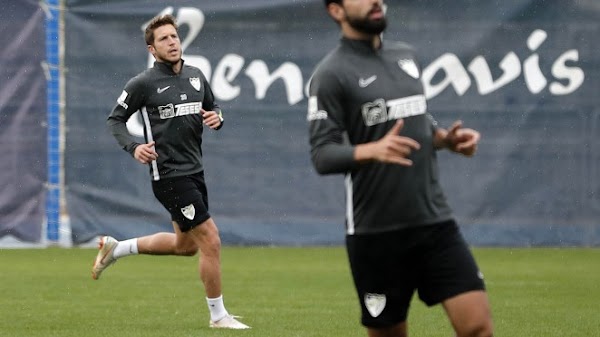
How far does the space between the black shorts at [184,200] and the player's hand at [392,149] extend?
3972mm

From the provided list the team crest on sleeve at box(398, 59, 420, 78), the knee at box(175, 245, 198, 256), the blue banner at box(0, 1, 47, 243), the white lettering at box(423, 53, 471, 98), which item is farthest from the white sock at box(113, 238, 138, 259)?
the white lettering at box(423, 53, 471, 98)

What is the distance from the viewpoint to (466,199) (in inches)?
610

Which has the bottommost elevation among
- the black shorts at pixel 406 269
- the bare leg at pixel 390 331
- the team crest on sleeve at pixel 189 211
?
the team crest on sleeve at pixel 189 211

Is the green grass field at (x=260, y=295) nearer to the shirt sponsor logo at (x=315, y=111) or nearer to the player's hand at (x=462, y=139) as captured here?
the player's hand at (x=462, y=139)

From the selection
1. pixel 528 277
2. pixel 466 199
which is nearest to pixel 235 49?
pixel 466 199

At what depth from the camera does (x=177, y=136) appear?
9.40 metres

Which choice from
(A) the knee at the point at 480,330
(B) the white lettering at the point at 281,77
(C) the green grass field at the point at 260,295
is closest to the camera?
(A) the knee at the point at 480,330

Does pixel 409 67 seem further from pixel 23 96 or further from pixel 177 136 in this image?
pixel 23 96

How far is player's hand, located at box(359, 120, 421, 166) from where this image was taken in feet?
17.4

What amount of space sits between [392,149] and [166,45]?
434 centimetres

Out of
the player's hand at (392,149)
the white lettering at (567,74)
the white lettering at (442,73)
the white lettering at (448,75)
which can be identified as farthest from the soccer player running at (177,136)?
the white lettering at (567,74)

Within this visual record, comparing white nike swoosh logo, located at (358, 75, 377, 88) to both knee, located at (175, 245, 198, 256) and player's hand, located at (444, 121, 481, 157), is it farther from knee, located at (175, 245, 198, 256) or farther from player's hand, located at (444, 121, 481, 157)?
knee, located at (175, 245, 198, 256)

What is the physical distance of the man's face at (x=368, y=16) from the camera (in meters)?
5.76

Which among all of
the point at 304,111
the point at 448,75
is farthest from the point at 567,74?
the point at 304,111
